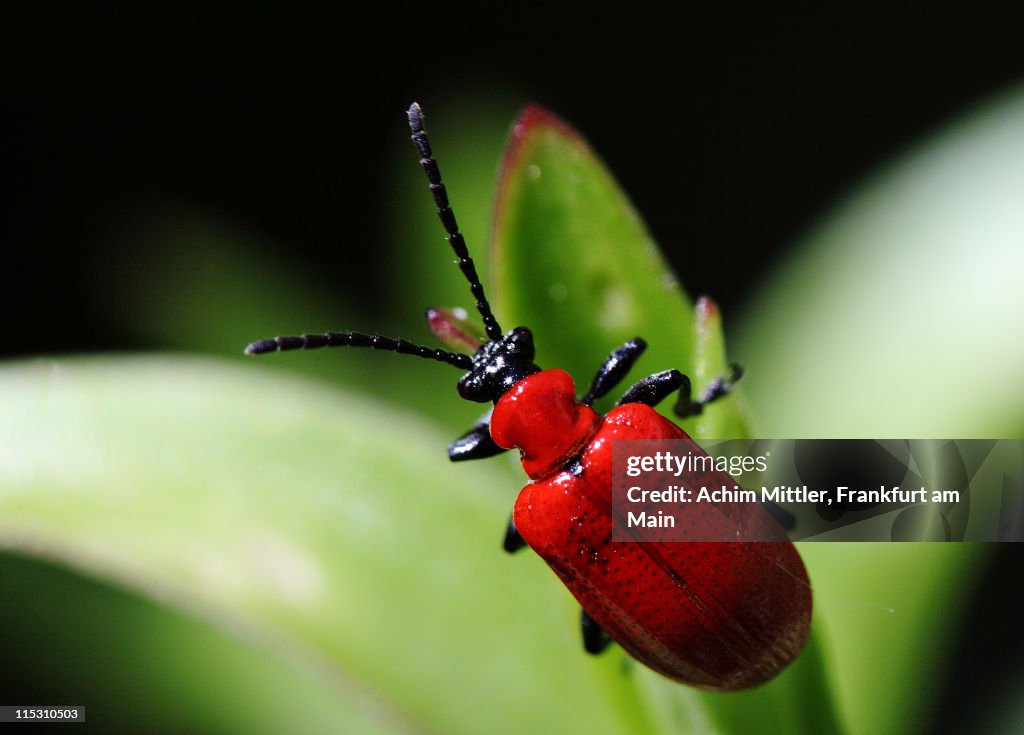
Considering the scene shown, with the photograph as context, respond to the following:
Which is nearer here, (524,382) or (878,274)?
(524,382)

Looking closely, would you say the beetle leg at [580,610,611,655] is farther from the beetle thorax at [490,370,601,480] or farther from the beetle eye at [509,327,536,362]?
the beetle eye at [509,327,536,362]

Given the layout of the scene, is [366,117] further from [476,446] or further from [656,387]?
[656,387]

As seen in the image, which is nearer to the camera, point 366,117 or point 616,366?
point 616,366

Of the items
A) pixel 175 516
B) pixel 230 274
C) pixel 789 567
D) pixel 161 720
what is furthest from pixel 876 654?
pixel 230 274

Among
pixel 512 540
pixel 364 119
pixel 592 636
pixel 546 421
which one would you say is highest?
pixel 364 119

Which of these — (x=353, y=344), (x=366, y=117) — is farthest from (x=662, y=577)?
(x=366, y=117)

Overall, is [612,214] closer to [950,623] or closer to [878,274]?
[878,274]
